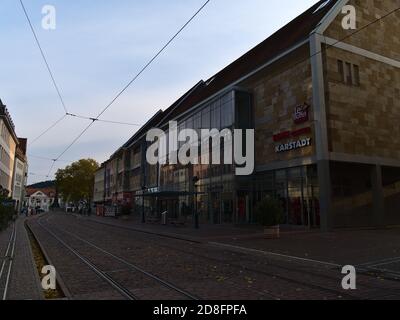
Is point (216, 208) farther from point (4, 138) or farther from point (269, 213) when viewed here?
point (4, 138)

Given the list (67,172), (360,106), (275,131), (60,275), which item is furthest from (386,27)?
(67,172)

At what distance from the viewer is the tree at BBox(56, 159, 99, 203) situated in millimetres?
109375

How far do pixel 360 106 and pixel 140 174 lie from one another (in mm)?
39094

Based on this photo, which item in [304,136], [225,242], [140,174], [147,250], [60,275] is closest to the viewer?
[60,275]

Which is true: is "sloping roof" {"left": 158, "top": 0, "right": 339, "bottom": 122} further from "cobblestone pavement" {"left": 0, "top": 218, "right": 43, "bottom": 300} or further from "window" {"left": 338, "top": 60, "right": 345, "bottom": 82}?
"cobblestone pavement" {"left": 0, "top": 218, "right": 43, "bottom": 300}

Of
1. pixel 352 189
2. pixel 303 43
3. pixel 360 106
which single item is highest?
pixel 303 43

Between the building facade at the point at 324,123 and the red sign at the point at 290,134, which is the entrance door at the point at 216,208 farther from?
the red sign at the point at 290,134

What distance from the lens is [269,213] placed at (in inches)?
784

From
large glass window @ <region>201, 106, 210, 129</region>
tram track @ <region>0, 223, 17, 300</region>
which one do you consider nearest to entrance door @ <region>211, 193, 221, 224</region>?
large glass window @ <region>201, 106, 210, 129</region>

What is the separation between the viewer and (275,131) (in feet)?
94.0

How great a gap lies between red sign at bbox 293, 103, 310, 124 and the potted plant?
8.00 m
